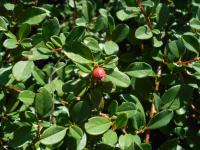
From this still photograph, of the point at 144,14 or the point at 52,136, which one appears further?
the point at 144,14

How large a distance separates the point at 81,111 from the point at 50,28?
0.33 meters

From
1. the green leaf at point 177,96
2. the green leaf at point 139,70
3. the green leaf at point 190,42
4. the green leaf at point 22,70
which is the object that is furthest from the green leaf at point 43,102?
the green leaf at point 190,42

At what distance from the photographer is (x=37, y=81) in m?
1.61

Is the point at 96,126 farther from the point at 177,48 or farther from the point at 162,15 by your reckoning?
the point at 162,15

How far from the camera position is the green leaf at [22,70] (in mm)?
1429

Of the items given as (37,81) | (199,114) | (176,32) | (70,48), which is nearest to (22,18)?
(37,81)

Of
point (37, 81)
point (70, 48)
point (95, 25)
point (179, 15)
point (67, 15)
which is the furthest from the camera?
point (67, 15)

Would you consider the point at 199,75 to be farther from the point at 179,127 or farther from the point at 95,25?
the point at 95,25

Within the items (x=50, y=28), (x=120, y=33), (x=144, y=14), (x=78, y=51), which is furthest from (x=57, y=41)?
(x=144, y=14)

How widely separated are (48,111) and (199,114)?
740mm

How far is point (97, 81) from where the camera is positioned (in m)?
1.40

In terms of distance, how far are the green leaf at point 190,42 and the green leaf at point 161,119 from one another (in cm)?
25

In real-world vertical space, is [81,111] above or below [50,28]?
below

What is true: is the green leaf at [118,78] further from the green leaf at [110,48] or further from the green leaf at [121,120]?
the green leaf at [110,48]
